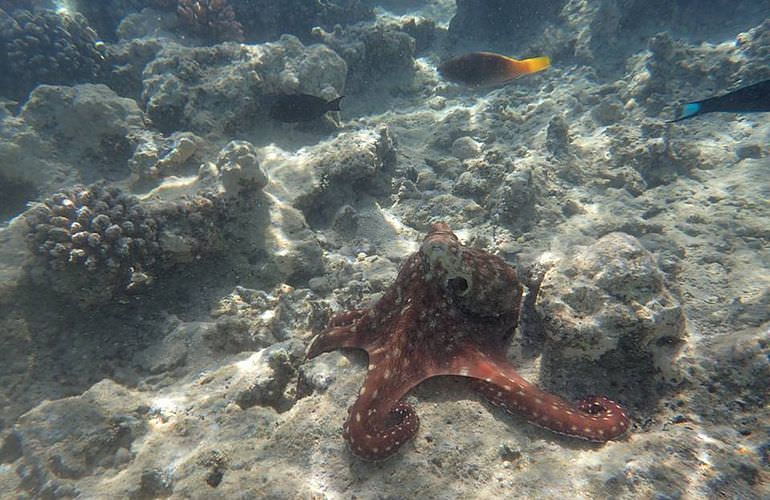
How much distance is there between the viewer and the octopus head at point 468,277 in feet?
9.21

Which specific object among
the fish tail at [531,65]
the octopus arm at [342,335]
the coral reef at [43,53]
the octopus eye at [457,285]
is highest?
the coral reef at [43,53]

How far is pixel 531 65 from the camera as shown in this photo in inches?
217

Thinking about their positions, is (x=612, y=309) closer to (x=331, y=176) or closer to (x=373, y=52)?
(x=331, y=176)

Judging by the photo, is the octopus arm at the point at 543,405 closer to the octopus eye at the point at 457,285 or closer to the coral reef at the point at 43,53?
the octopus eye at the point at 457,285

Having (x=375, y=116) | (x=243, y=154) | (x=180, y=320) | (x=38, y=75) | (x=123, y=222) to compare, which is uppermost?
(x=38, y=75)

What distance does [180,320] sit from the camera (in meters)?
4.44

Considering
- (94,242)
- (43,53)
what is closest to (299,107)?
(94,242)

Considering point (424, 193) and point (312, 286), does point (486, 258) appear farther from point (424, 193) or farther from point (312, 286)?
point (424, 193)

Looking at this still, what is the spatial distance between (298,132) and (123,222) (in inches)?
146

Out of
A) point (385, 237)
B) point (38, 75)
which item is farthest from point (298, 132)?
point (38, 75)

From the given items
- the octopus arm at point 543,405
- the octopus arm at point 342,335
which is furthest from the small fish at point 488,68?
the octopus arm at point 543,405

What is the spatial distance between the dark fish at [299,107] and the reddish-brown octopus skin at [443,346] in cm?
438

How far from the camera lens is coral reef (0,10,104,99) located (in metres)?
8.58

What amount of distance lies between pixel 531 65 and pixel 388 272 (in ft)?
11.4
